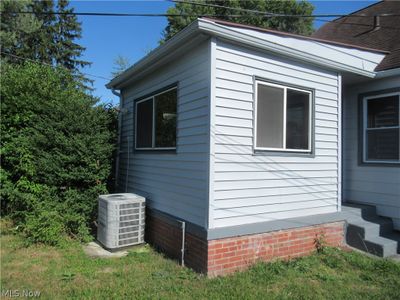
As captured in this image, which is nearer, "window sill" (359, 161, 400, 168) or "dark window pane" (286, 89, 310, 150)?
"dark window pane" (286, 89, 310, 150)

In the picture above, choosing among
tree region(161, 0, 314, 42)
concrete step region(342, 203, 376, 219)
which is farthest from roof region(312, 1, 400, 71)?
tree region(161, 0, 314, 42)

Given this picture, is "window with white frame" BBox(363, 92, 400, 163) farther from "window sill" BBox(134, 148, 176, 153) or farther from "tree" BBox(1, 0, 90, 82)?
"tree" BBox(1, 0, 90, 82)

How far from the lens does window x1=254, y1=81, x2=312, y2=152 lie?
5.31 m

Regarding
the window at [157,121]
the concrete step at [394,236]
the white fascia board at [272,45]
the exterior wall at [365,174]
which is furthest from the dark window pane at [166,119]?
the concrete step at [394,236]

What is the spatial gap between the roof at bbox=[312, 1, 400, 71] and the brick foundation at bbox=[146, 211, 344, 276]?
3612 millimetres

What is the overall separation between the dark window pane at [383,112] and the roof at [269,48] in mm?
606

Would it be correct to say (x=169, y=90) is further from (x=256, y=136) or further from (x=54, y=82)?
(x=54, y=82)

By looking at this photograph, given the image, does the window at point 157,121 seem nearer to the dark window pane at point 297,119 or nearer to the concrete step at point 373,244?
the dark window pane at point 297,119

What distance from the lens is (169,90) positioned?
20.2 ft

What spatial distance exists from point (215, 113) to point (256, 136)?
860mm

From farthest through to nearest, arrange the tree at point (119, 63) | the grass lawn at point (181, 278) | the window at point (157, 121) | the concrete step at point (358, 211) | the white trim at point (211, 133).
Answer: the tree at point (119, 63) → the concrete step at point (358, 211) → the window at point (157, 121) → the white trim at point (211, 133) → the grass lawn at point (181, 278)

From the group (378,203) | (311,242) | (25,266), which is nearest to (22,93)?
(25,266)

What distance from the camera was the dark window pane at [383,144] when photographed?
21.6 ft

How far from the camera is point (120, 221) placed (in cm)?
598
